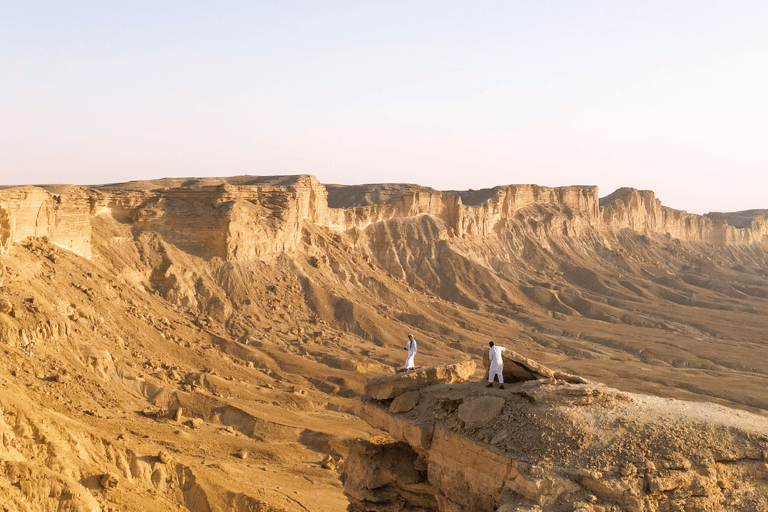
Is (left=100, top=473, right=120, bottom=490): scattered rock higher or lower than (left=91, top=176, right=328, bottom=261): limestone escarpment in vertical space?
lower

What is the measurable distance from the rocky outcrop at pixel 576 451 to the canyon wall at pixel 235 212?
68.3 feet

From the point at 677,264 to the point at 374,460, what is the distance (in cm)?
9172

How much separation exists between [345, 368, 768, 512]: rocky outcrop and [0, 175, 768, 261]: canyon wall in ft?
68.3

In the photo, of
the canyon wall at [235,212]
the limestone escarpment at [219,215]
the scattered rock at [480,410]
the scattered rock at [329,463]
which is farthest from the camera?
the limestone escarpment at [219,215]

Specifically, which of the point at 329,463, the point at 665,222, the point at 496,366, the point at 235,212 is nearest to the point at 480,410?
the point at 496,366

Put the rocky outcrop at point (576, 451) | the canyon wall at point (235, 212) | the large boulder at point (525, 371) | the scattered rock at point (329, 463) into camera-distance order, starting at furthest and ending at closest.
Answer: the canyon wall at point (235, 212) < the scattered rock at point (329, 463) < the large boulder at point (525, 371) < the rocky outcrop at point (576, 451)

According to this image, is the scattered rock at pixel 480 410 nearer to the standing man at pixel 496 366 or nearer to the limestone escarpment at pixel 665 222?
the standing man at pixel 496 366

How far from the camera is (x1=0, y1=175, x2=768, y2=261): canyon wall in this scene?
29750 millimetres

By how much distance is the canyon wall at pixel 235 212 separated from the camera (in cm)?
2975

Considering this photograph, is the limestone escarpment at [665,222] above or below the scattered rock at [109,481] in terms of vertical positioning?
above

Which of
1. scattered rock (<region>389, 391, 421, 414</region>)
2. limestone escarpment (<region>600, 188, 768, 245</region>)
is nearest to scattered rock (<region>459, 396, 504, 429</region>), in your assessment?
scattered rock (<region>389, 391, 421, 414</region>)

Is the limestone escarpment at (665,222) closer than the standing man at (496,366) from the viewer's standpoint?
A: No

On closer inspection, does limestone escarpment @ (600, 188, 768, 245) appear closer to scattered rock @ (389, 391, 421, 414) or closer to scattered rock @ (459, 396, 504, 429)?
scattered rock @ (389, 391, 421, 414)

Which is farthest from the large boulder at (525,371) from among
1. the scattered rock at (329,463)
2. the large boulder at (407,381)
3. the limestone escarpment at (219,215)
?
the limestone escarpment at (219,215)
